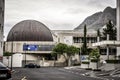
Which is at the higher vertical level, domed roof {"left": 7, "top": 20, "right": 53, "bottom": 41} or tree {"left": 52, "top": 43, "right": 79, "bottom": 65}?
domed roof {"left": 7, "top": 20, "right": 53, "bottom": 41}

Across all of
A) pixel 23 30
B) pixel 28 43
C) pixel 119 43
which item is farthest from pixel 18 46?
pixel 119 43

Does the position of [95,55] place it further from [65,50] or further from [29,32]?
[29,32]

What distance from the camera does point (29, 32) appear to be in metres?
148

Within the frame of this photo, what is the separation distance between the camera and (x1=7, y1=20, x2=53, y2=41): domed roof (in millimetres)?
145250

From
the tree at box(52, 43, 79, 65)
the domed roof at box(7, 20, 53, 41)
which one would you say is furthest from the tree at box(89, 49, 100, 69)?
the domed roof at box(7, 20, 53, 41)

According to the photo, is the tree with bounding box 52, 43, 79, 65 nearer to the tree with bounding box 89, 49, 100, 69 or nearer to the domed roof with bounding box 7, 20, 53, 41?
the domed roof with bounding box 7, 20, 53, 41

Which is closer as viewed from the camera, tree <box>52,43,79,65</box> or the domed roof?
tree <box>52,43,79,65</box>

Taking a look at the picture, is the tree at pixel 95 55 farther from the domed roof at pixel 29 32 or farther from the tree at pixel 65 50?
the domed roof at pixel 29 32

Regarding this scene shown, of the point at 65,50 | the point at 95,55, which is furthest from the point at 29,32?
the point at 95,55

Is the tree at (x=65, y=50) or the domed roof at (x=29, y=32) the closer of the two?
the tree at (x=65, y=50)

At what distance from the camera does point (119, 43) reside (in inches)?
3036

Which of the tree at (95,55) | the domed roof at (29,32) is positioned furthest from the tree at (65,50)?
the tree at (95,55)

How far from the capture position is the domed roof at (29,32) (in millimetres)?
145250

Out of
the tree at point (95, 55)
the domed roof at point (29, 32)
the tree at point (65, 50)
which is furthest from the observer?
the domed roof at point (29, 32)
